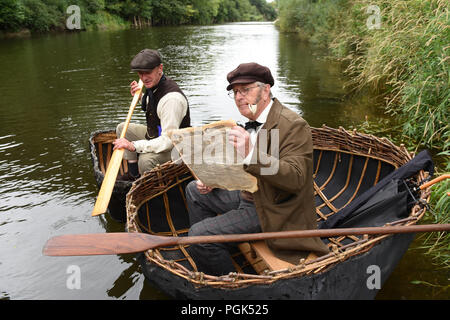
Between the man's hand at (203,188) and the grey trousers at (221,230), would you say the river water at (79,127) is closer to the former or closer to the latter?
the grey trousers at (221,230)

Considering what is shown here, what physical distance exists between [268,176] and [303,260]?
1.72 feet

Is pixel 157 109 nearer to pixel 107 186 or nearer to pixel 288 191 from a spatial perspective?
pixel 107 186

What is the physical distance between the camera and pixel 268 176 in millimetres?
2125

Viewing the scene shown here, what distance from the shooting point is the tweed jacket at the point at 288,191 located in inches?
91.1

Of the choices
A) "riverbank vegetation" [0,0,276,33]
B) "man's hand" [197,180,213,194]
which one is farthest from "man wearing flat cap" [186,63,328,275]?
"riverbank vegetation" [0,0,276,33]

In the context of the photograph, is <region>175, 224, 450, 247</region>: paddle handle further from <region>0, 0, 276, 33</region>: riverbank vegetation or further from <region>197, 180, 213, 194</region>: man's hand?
<region>0, 0, 276, 33</region>: riverbank vegetation

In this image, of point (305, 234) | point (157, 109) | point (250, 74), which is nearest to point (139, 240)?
point (305, 234)

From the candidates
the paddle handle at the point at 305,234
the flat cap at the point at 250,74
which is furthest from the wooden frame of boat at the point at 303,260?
the flat cap at the point at 250,74

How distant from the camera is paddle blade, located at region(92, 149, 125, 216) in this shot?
3.02 m

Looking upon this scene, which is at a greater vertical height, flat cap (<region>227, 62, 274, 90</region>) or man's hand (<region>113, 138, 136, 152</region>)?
flat cap (<region>227, 62, 274, 90</region>)

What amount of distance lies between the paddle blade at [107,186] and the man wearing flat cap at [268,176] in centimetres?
81

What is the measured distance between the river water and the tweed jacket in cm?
110

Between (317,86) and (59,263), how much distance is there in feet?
28.4

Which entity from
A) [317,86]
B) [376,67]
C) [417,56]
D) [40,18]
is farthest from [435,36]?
[40,18]
